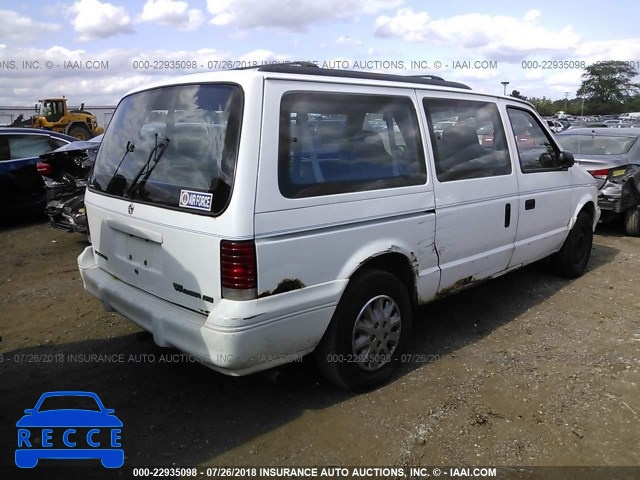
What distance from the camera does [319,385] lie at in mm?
3438

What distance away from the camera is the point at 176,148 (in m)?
2.91

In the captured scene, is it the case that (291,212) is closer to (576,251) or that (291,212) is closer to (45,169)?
(576,251)

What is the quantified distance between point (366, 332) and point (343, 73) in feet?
5.32

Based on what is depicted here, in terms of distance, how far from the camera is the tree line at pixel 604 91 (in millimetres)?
71812

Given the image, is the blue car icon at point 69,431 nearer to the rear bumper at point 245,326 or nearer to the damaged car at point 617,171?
the rear bumper at point 245,326

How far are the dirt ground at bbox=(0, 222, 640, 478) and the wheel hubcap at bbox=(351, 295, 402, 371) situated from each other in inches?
9.0

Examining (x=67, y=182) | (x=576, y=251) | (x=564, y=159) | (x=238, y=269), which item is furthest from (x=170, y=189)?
(x=67, y=182)

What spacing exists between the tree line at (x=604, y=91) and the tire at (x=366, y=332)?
7615 centimetres

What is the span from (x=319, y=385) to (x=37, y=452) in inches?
65.4

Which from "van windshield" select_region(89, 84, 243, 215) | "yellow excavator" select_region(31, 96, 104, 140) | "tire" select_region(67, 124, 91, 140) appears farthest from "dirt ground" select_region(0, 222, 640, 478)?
"yellow excavator" select_region(31, 96, 104, 140)

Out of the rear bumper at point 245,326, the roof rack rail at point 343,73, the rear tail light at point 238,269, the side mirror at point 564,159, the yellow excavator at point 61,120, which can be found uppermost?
the yellow excavator at point 61,120

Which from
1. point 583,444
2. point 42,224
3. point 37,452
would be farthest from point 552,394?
point 42,224

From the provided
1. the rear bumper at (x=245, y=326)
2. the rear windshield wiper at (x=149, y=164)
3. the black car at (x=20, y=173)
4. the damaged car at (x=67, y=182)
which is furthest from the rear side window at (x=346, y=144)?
the black car at (x=20, y=173)

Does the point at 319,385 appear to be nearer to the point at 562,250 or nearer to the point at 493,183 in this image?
the point at 493,183
